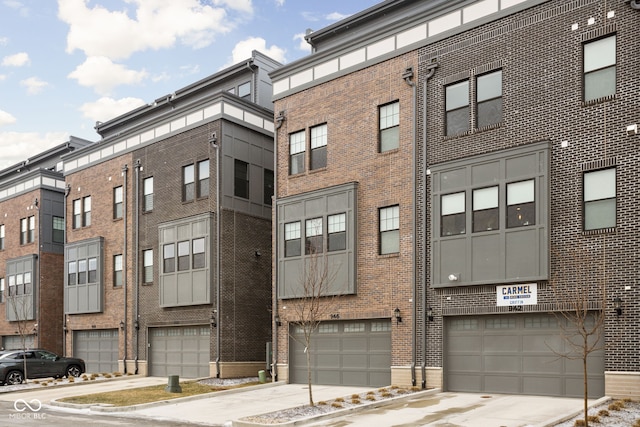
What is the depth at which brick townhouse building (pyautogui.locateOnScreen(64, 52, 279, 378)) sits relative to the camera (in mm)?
31594

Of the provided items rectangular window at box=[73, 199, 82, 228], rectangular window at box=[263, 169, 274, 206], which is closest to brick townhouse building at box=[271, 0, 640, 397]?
rectangular window at box=[263, 169, 274, 206]

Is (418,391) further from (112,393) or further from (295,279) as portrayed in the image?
(112,393)

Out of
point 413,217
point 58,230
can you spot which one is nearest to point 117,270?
point 58,230

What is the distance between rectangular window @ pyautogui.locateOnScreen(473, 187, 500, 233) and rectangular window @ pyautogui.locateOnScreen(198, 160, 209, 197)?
14.1m

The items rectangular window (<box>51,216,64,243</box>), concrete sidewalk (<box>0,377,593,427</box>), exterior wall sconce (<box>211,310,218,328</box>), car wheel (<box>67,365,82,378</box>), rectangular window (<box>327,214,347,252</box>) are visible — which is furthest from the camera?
rectangular window (<box>51,216,64,243</box>)

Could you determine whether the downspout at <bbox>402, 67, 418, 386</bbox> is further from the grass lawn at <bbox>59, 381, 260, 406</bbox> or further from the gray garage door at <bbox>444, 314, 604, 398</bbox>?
the grass lawn at <bbox>59, 381, 260, 406</bbox>

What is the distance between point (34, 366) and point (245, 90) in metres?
17.0

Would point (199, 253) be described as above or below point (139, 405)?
above

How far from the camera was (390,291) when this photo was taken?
24.7m

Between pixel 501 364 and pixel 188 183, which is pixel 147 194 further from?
pixel 501 364

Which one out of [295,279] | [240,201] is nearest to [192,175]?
[240,201]

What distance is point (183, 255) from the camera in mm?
32750

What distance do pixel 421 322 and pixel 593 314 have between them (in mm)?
5731

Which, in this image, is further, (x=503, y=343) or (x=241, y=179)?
(x=241, y=179)
